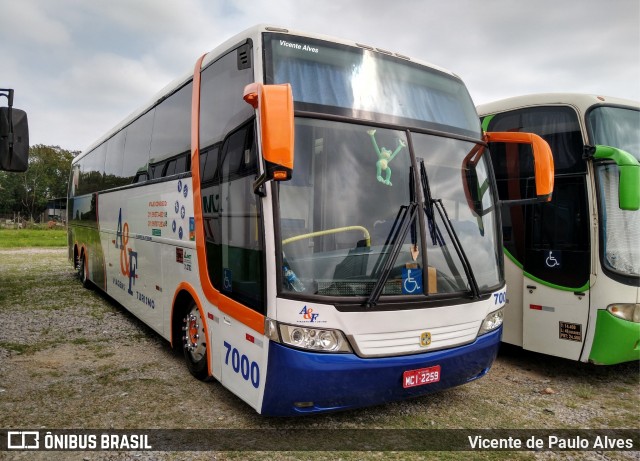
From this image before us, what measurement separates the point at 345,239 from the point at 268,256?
24.1 inches

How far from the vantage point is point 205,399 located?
189 inches

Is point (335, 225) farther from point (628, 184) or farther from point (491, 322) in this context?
point (628, 184)

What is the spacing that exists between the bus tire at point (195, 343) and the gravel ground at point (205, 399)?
0.51ft

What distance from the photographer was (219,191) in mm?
4527

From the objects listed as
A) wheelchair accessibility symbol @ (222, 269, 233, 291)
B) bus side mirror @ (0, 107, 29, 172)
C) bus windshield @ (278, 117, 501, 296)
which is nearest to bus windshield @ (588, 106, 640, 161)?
bus windshield @ (278, 117, 501, 296)

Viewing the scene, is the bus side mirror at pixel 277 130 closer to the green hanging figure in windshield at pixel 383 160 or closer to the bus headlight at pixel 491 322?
the green hanging figure in windshield at pixel 383 160

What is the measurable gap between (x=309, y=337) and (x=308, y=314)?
178 millimetres

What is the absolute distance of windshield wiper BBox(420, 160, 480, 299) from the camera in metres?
4.05

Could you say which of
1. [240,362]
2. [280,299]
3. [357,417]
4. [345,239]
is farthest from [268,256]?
[357,417]

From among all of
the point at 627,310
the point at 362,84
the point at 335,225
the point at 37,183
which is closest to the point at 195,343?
the point at 335,225

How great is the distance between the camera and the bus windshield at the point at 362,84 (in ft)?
13.0

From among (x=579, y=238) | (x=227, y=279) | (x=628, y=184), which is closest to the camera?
(x=227, y=279)

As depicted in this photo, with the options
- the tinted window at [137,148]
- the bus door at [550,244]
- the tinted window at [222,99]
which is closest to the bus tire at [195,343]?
the tinted window at [222,99]

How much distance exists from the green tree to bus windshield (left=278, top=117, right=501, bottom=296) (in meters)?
71.1
